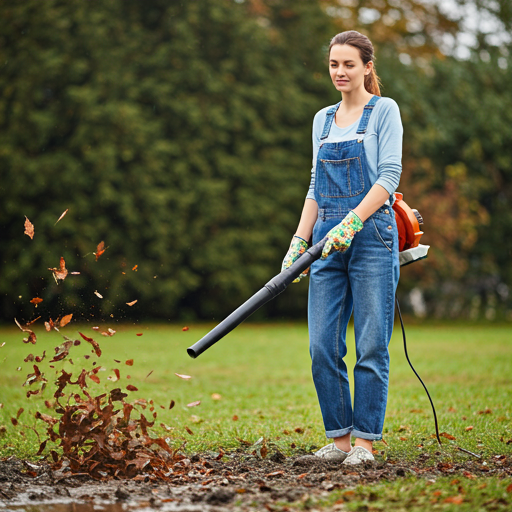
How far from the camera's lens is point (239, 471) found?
372 centimetres

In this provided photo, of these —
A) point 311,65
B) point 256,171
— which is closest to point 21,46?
point 256,171

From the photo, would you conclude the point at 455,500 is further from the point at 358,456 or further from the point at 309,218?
the point at 309,218

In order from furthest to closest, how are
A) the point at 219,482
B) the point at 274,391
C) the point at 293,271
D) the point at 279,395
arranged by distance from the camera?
the point at 274,391 < the point at 279,395 < the point at 293,271 < the point at 219,482

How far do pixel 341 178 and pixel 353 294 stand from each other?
23.7 inches

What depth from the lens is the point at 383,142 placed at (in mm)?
3686

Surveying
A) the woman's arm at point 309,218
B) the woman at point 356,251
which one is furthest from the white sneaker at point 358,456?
the woman's arm at point 309,218

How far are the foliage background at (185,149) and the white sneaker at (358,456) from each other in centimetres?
1005

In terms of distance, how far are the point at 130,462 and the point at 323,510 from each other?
1167 mm

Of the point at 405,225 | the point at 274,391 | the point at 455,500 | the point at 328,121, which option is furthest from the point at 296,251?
the point at 274,391

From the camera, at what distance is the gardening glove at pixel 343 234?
11.6ft

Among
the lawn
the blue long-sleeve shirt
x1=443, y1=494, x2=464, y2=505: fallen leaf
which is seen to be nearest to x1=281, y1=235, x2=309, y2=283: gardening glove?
the blue long-sleeve shirt

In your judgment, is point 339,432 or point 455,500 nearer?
point 455,500

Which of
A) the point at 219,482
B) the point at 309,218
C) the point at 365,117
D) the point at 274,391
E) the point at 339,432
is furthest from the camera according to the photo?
the point at 274,391

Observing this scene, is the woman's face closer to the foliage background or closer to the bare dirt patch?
the bare dirt patch
